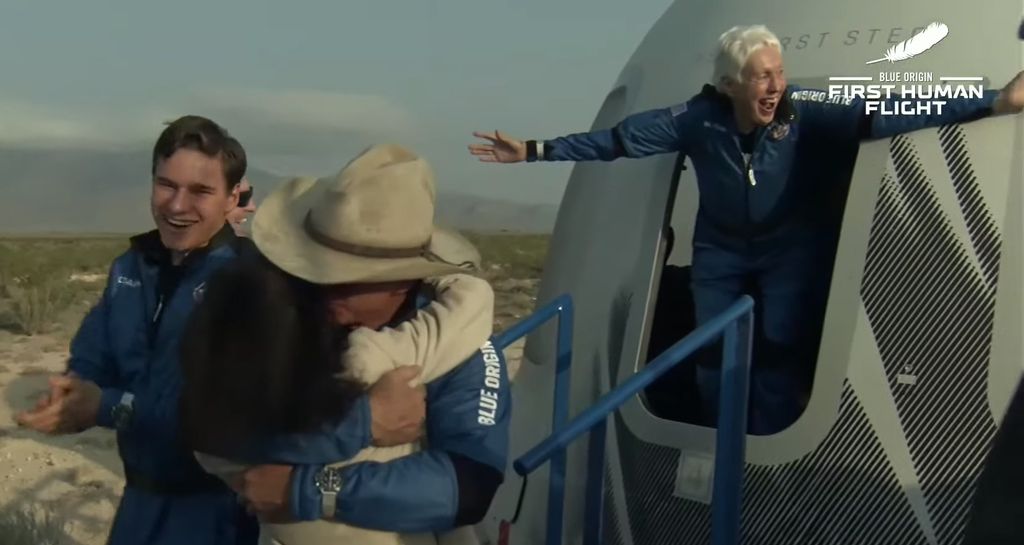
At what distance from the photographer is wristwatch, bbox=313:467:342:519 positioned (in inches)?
92.4

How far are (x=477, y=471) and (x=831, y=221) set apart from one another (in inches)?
92.4

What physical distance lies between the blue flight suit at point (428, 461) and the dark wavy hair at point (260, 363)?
0.05 meters

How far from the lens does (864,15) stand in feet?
14.1

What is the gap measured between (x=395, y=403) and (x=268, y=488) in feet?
1.00

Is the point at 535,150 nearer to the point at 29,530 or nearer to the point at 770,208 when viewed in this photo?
the point at 770,208

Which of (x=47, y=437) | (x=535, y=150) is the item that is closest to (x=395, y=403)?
(x=535, y=150)

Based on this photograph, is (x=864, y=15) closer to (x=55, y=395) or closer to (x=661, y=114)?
(x=661, y=114)

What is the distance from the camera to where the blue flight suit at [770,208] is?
4129mm

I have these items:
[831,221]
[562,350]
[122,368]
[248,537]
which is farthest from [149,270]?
[831,221]

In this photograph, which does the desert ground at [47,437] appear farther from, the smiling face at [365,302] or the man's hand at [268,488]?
the man's hand at [268,488]

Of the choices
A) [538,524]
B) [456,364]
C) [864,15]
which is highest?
[864,15]

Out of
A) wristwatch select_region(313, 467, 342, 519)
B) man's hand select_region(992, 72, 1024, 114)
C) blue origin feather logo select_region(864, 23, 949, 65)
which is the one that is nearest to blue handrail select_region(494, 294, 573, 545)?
blue origin feather logo select_region(864, 23, 949, 65)

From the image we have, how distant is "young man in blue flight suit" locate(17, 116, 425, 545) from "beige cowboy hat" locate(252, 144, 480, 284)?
567 millimetres

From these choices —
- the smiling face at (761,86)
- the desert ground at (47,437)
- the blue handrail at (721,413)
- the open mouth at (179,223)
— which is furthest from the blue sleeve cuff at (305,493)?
the smiling face at (761,86)
